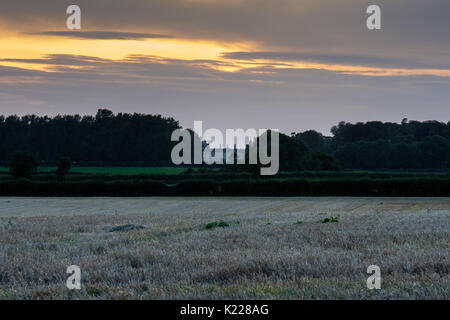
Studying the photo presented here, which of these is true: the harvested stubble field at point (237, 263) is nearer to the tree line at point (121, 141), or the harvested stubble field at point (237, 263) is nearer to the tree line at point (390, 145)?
the tree line at point (390, 145)

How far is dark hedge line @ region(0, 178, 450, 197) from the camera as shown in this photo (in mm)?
70750

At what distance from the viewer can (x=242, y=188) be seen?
243 ft

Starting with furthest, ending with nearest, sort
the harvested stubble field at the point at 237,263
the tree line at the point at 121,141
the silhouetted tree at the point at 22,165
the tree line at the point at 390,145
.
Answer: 1. the tree line at the point at 121,141
2. the tree line at the point at 390,145
3. the silhouetted tree at the point at 22,165
4. the harvested stubble field at the point at 237,263

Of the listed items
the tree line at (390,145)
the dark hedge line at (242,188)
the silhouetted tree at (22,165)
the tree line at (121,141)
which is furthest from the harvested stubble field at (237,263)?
the tree line at (121,141)

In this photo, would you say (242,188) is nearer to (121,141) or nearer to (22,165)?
(22,165)

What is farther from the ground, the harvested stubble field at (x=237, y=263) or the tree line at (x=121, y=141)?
the tree line at (x=121, y=141)

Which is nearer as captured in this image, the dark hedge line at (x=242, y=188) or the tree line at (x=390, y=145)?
the dark hedge line at (x=242, y=188)

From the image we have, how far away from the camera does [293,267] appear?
989cm

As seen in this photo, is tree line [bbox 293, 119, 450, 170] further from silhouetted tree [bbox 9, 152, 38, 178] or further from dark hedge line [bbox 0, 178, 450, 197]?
silhouetted tree [bbox 9, 152, 38, 178]

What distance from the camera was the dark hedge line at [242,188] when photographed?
232 feet

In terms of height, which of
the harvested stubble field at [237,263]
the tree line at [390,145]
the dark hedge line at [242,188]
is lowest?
the dark hedge line at [242,188]

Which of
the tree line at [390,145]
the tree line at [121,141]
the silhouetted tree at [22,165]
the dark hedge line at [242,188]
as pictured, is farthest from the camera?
the tree line at [121,141]

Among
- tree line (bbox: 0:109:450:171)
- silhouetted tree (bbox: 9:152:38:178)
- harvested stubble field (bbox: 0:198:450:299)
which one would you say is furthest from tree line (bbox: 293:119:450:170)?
harvested stubble field (bbox: 0:198:450:299)
